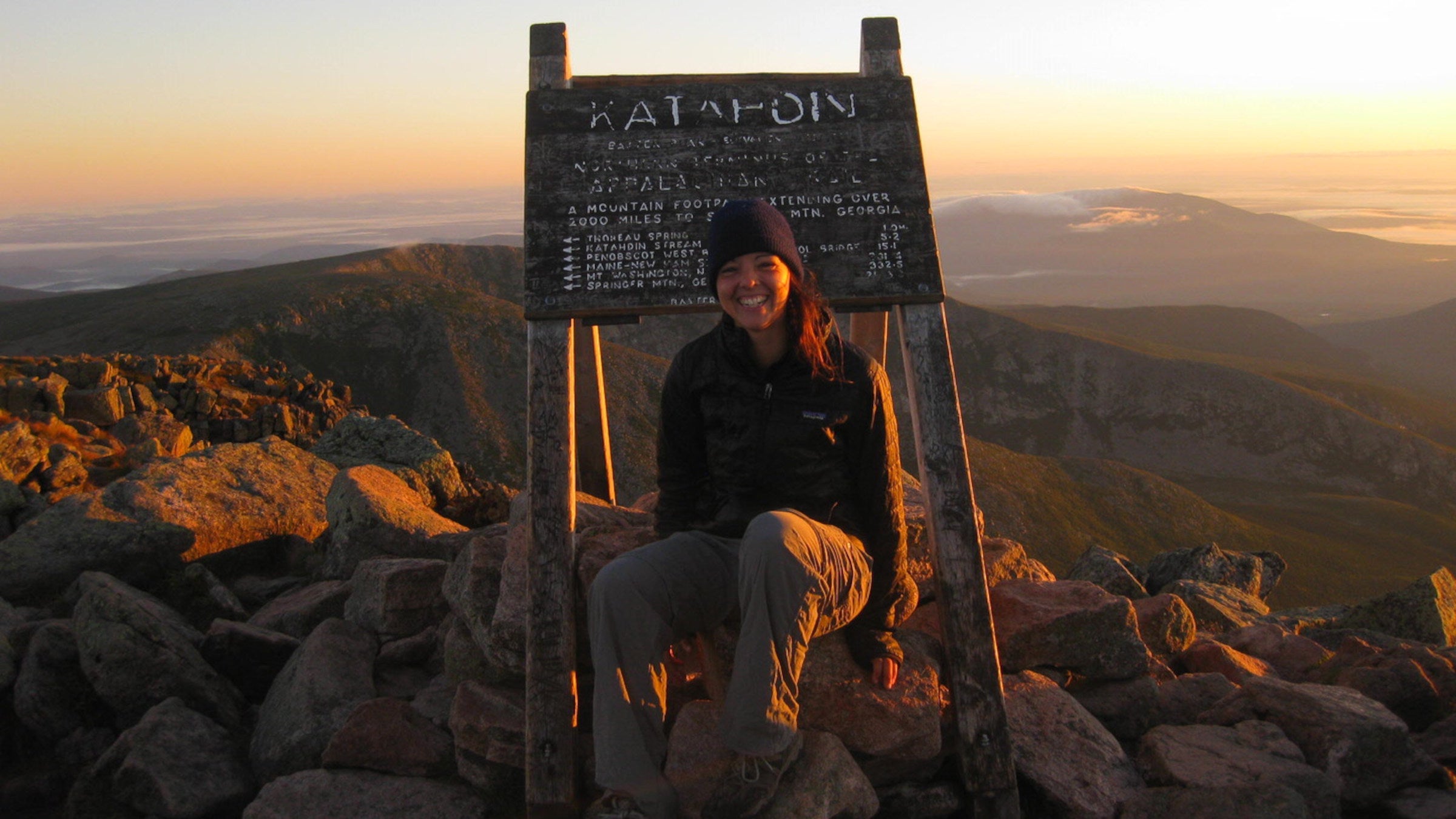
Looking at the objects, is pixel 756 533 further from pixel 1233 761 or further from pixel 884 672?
pixel 1233 761

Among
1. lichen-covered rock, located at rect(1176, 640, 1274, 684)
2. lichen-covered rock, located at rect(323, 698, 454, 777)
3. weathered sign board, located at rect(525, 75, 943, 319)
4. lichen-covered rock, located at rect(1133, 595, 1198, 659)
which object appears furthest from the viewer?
lichen-covered rock, located at rect(1133, 595, 1198, 659)

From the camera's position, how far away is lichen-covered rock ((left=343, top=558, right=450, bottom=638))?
7.67 m

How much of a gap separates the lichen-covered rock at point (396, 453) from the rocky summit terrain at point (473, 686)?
2757 mm

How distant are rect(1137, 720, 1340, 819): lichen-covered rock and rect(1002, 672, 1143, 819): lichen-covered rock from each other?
0.19m

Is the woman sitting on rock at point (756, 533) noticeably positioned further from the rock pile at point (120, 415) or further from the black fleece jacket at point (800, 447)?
the rock pile at point (120, 415)

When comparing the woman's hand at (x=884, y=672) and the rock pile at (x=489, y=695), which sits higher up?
the woman's hand at (x=884, y=672)

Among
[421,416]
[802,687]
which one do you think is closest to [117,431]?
[802,687]

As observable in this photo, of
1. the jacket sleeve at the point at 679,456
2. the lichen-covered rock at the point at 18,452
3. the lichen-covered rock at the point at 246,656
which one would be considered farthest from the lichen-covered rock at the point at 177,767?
the lichen-covered rock at the point at 18,452

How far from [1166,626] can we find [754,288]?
5.11m

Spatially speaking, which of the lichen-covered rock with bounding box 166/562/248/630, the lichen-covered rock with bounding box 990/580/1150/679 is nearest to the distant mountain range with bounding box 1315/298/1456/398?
the lichen-covered rock with bounding box 990/580/1150/679

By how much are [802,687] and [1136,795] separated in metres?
2.06

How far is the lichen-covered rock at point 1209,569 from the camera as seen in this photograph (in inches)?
560

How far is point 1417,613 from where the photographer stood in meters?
9.91

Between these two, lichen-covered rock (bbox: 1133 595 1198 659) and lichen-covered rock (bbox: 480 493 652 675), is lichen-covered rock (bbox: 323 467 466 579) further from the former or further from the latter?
lichen-covered rock (bbox: 1133 595 1198 659)
